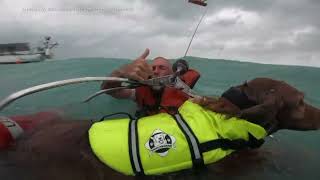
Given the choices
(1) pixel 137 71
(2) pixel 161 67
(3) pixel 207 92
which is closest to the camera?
(1) pixel 137 71

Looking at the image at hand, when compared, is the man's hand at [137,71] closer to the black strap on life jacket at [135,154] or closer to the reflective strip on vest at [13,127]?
the black strap on life jacket at [135,154]

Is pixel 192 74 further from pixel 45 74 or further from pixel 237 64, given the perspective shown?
pixel 237 64

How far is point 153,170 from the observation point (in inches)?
147

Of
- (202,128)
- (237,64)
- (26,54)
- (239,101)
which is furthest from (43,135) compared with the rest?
(26,54)

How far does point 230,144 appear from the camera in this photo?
3.88m

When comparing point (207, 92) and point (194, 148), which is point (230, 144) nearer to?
point (194, 148)

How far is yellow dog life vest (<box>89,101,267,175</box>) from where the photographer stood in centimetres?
371

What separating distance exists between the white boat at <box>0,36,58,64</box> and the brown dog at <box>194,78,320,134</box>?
8213 mm

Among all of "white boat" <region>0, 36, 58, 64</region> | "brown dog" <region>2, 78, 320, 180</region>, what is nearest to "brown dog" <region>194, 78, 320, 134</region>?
"brown dog" <region>2, 78, 320, 180</region>

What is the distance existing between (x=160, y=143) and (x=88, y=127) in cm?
76

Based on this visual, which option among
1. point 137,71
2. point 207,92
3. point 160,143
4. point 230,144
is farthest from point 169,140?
point 207,92

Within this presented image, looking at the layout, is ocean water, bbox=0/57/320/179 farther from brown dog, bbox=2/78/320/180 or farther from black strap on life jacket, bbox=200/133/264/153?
brown dog, bbox=2/78/320/180

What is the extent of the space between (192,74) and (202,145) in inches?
56.2

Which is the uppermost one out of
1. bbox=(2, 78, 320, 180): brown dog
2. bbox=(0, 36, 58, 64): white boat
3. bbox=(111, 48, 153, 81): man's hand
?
bbox=(111, 48, 153, 81): man's hand
